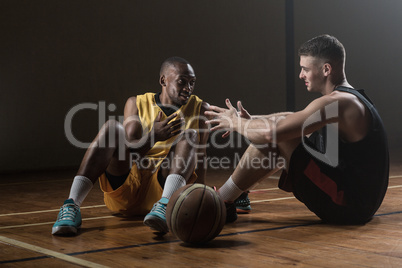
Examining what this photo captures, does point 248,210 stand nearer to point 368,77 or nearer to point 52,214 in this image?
point 52,214

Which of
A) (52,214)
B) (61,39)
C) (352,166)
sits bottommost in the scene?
(52,214)

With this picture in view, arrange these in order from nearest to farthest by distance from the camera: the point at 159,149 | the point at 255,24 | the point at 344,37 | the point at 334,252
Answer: the point at 334,252 → the point at 159,149 → the point at 255,24 → the point at 344,37

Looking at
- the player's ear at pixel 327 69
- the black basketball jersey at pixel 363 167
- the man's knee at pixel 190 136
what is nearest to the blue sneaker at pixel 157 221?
the man's knee at pixel 190 136

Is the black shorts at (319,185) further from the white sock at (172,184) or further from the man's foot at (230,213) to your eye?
the white sock at (172,184)

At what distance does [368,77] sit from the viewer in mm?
9703

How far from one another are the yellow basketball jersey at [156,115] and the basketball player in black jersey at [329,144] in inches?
17.6

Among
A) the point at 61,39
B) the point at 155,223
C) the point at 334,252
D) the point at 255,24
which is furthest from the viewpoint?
the point at 255,24

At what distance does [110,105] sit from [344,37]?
426 centimetres

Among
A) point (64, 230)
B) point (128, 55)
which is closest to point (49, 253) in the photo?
point (64, 230)

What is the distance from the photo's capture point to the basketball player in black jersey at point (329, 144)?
2.84 meters

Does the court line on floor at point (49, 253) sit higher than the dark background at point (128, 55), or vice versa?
the dark background at point (128, 55)

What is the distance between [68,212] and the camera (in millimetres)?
2906

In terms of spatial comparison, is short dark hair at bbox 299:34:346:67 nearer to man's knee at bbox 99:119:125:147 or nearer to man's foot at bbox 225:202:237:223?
man's foot at bbox 225:202:237:223

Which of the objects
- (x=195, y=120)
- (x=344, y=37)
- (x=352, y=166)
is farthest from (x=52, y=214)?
(x=344, y=37)
